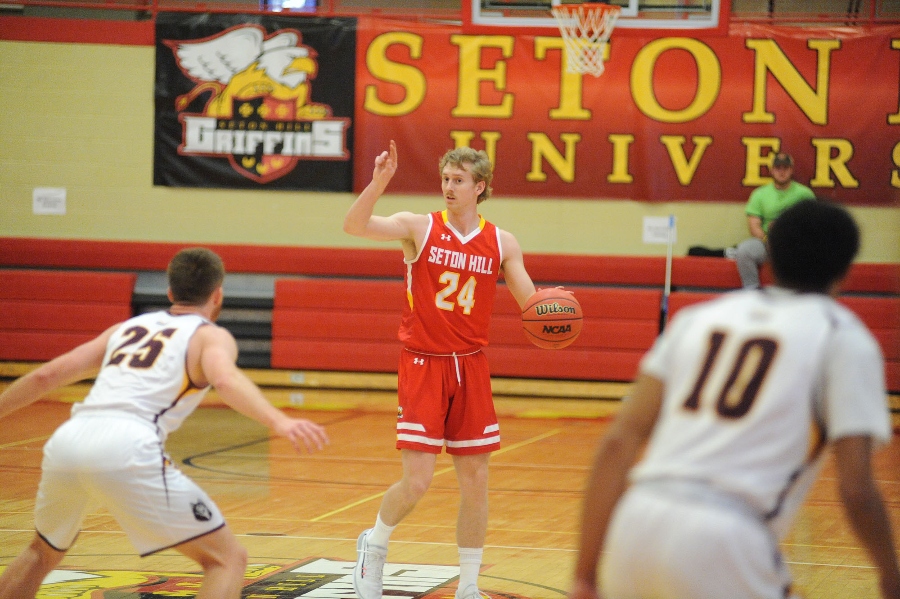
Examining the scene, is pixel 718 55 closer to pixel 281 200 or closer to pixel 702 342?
pixel 281 200

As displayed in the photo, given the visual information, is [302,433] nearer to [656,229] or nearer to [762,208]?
[762,208]

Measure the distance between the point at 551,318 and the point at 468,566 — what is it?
1.31 m

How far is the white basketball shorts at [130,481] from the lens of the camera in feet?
11.0

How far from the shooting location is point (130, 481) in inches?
132

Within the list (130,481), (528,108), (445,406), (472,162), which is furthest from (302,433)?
(528,108)

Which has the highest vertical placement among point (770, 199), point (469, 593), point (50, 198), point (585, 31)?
point (585, 31)

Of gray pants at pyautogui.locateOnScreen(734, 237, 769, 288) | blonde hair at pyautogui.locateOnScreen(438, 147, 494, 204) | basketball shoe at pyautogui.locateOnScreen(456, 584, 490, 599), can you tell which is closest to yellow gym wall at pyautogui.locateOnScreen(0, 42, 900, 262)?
gray pants at pyautogui.locateOnScreen(734, 237, 769, 288)

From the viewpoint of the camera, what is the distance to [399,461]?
877 centimetres

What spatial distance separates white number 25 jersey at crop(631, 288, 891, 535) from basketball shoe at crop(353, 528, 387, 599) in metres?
2.66

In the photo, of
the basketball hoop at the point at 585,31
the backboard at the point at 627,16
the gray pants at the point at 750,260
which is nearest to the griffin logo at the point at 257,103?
the backboard at the point at 627,16

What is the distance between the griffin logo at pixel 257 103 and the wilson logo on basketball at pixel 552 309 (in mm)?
7074

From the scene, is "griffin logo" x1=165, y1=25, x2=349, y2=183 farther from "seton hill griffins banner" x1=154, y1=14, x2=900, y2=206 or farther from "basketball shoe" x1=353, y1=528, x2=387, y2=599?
"basketball shoe" x1=353, y1=528, x2=387, y2=599

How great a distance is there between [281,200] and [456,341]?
25.5 ft

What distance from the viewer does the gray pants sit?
36.5 feet
